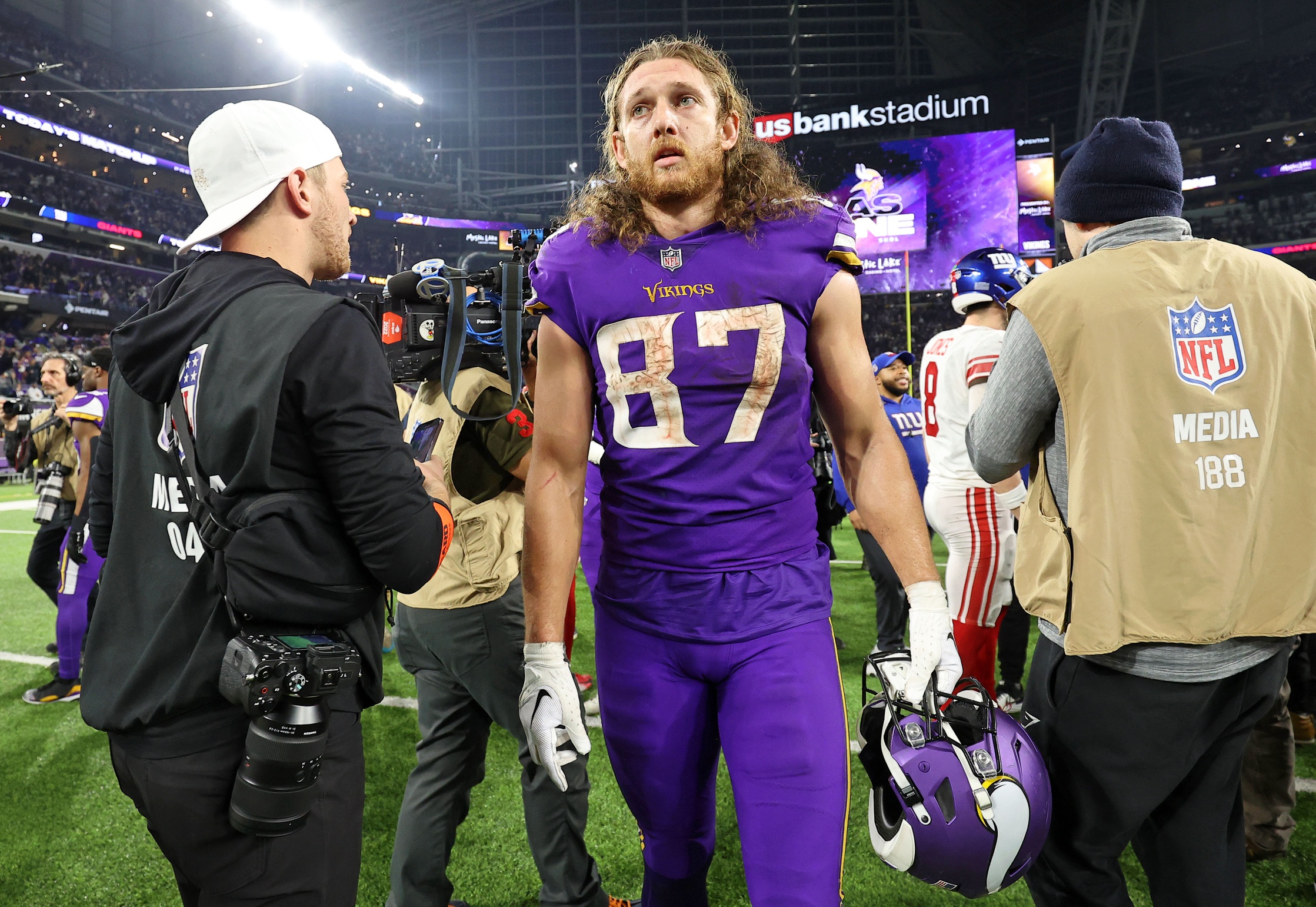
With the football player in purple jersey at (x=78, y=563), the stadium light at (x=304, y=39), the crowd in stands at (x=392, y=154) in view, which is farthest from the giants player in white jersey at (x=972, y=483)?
the crowd in stands at (x=392, y=154)

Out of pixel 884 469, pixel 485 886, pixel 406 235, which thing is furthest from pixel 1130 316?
pixel 406 235

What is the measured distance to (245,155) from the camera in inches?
64.6

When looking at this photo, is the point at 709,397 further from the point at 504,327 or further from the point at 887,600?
the point at 887,600

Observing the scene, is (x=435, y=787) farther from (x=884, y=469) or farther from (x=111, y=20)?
(x=111, y=20)

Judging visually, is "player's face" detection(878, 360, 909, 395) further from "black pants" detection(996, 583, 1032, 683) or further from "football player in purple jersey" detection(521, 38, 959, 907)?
"football player in purple jersey" detection(521, 38, 959, 907)

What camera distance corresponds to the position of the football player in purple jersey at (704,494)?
1721 millimetres

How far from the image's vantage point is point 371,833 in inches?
138

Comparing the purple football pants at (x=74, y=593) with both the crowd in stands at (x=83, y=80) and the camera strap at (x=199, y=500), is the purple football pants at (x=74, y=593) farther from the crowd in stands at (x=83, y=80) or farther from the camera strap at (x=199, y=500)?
the crowd in stands at (x=83, y=80)

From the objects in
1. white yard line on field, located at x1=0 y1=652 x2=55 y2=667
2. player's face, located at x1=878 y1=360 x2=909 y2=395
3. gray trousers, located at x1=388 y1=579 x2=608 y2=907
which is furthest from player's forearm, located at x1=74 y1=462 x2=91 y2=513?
player's face, located at x1=878 y1=360 x2=909 y2=395

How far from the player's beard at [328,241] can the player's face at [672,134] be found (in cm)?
69

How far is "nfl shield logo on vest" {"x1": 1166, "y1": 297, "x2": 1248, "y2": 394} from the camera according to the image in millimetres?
1746

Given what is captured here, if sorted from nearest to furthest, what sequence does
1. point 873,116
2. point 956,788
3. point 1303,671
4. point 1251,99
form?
1. point 956,788
2. point 1303,671
3. point 873,116
4. point 1251,99

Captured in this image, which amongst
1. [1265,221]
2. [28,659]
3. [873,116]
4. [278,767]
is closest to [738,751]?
[278,767]

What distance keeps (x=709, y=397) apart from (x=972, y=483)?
2.62 metres
